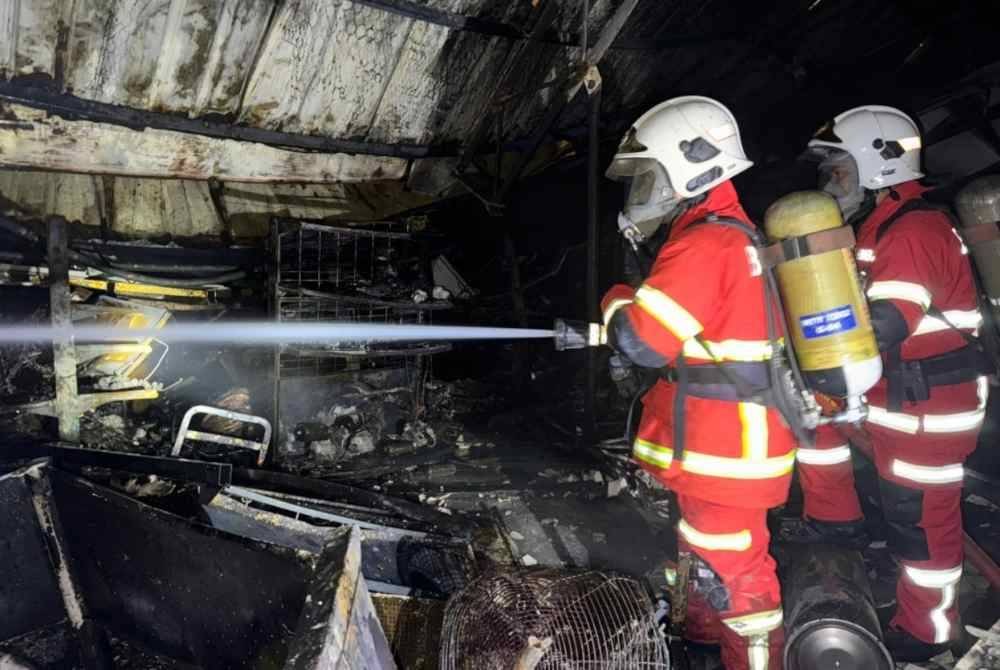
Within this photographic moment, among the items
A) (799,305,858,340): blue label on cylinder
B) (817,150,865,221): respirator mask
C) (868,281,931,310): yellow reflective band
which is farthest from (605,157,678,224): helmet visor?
(817,150,865,221): respirator mask

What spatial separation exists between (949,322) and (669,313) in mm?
1867

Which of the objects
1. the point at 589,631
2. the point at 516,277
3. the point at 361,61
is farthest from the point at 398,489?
the point at 361,61

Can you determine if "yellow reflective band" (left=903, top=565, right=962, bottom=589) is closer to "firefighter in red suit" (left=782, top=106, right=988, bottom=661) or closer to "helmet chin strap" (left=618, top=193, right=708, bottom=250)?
"firefighter in red suit" (left=782, top=106, right=988, bottom=661)

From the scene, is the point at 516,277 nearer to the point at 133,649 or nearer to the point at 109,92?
the point at 109,92

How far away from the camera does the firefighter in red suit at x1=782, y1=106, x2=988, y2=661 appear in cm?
343

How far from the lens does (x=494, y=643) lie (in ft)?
7.98

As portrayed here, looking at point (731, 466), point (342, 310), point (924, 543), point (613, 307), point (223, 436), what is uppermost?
point (342, 310)

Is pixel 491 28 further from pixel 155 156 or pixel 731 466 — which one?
pixel 731 466

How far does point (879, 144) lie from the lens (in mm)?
3713

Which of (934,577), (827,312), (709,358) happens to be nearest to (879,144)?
(827,312)

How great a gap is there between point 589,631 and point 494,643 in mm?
370

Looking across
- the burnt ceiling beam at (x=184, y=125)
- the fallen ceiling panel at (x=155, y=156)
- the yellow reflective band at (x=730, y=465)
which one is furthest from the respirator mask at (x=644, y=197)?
the fallen ceiling panel at (x=155, y=156)

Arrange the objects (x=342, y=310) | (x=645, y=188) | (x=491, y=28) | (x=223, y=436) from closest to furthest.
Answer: (x=645, y=188)
(x=223, y=436)
(x=491, y=28)
(x=342, y=310)

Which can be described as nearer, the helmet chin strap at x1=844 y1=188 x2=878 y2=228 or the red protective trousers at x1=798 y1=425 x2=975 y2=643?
the red protective trousers at x1=798 y1=425 x2=975 y2=643
